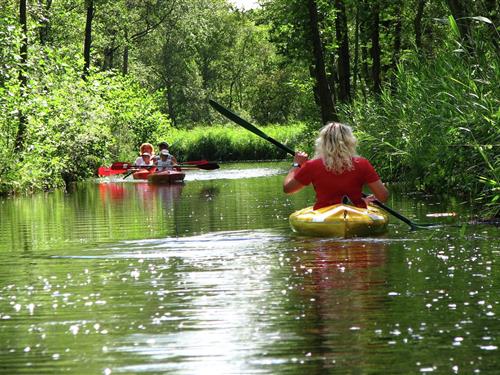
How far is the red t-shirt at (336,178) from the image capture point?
41.8ft

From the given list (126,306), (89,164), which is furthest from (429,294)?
(89,164)

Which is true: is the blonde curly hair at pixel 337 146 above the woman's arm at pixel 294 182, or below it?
above

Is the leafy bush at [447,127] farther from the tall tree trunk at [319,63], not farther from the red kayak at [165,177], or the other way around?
the tall tree trunk at [319,63]

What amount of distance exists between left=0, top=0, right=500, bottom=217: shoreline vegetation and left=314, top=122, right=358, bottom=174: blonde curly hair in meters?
1.51

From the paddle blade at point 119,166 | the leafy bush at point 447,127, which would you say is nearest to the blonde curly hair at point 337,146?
the leafy bush at point 447,127

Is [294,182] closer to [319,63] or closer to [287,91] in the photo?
[319,63]

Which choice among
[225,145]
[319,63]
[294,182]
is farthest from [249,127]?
[225,145]

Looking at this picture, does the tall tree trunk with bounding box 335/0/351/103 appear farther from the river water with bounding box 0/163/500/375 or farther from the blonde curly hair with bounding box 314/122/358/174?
the blonde curly hair with bounding box 314/122/358/174

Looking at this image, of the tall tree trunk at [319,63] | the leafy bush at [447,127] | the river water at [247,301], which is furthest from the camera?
the tall tree trunk at [319,63]

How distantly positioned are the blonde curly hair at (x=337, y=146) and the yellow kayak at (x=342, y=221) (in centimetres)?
58

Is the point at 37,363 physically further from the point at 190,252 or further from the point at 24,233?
the point at 24,233

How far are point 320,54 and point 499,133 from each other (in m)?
21.9

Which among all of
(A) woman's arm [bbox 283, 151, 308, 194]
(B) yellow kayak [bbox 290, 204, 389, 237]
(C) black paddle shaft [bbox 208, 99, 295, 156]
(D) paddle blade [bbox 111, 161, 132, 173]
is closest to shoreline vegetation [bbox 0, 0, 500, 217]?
(B) yellow kayak [bbox 290, 204, 389, 237]

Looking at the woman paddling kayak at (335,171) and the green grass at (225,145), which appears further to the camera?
the green grass at (225,145)
